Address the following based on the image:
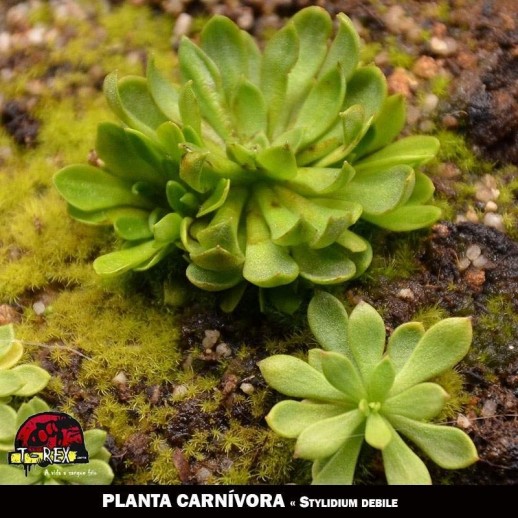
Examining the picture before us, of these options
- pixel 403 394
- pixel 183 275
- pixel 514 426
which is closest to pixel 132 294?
pixel 183 275

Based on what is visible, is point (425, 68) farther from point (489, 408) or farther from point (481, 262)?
point (489, 408)

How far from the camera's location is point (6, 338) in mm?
2488

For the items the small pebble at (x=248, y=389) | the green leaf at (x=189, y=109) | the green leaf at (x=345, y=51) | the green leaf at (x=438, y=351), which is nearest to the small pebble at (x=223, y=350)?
the small pebble at (x=248, y=389)

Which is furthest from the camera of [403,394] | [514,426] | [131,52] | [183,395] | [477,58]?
[131,52]

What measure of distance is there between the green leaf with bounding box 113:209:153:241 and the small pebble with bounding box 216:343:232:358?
0.49 metres

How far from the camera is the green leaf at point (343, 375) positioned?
214 cm

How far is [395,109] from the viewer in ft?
8.79

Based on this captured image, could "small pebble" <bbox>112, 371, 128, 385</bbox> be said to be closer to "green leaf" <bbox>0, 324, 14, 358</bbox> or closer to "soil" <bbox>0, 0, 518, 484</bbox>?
"soil" <bbox>0, 0, 518, 484</bbox>

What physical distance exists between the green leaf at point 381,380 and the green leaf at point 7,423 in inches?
45.1

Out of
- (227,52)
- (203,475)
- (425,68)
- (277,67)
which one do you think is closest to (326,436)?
(203,475)

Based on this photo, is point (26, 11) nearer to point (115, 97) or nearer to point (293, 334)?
point (115, 97)

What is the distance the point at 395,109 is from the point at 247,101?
558mm

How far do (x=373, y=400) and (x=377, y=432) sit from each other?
0.14m

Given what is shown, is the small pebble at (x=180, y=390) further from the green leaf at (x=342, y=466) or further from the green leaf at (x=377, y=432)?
the green leaf at (x=377, y=432)
